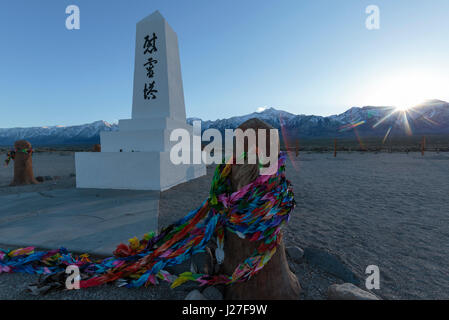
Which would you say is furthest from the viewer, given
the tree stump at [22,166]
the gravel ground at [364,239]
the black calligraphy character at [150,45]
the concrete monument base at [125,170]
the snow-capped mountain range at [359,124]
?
the snow-capped mountain range at [359,124]

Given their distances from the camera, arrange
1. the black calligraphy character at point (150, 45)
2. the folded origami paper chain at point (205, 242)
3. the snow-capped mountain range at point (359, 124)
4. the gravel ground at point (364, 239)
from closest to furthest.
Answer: the folded origami paper chain at point (205, 242)
the gravel ground at point (364, 239)
the black calligraphy character at point (150, 45)
the snow-capped mountain range at point (359, 124)

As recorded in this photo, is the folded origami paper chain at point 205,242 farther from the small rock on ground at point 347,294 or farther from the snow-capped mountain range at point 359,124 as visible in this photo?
the snow-capped mountain range at point 359,124

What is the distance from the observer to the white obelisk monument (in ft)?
18.8

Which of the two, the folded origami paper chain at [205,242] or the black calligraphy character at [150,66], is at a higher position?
the black calligraphy character at [150,66]

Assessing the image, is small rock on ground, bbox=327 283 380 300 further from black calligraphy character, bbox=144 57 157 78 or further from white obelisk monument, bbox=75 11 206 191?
black calligraphy character, bbox=144 57 157 78

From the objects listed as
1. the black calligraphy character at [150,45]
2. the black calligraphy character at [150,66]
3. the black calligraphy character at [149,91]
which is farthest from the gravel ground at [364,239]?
the black calligraphy character at [150,45]

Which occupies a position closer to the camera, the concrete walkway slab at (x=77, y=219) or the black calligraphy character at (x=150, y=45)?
the concrete walkway slab at (x=77, y=219)

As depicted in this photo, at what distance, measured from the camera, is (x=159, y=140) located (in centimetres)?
625

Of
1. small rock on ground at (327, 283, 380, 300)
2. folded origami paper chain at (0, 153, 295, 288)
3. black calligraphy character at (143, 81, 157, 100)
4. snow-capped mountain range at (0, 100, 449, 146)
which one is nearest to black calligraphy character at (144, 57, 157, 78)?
black calligraphy character at (143, 81, 157, 100)

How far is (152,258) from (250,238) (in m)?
0.89

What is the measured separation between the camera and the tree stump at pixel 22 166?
23.1 ft

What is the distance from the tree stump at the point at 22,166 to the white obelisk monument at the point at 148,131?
2633 millimetres

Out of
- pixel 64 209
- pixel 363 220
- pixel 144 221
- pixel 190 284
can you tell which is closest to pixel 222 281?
pixel 190 284
